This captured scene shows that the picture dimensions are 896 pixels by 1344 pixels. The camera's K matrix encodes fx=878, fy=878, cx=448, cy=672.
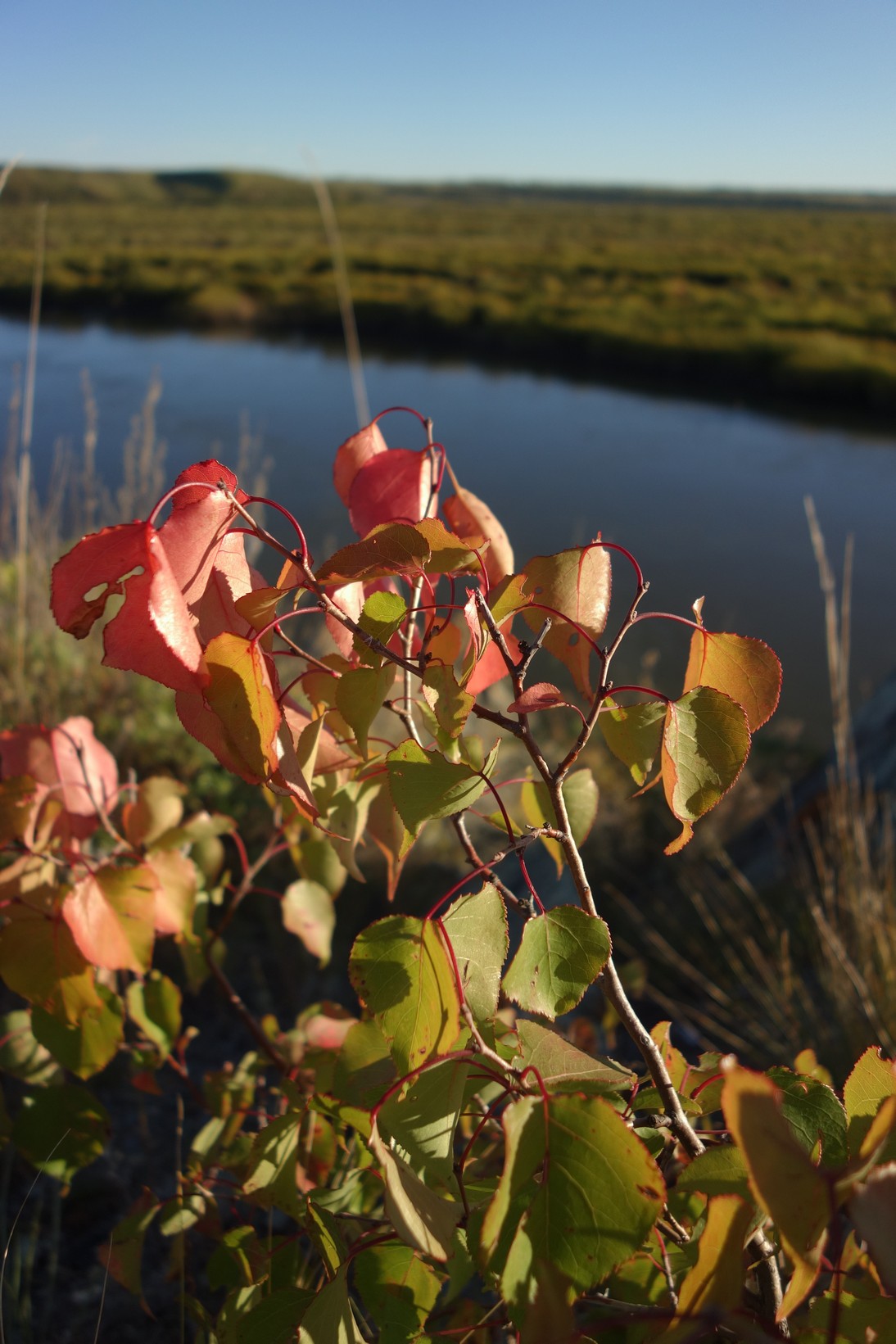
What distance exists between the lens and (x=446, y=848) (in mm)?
1868

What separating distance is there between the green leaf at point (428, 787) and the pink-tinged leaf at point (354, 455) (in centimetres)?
15

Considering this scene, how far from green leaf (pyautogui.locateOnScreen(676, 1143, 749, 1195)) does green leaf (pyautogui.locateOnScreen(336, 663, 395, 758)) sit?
0.19 metres

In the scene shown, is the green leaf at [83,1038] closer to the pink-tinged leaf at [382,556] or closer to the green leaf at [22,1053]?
the green leaf at [22,1053]

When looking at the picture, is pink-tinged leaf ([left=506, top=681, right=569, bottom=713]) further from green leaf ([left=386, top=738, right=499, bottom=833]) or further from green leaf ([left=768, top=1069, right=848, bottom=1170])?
green leaf ([left=768, top=1069, right=848, bottom=1170])

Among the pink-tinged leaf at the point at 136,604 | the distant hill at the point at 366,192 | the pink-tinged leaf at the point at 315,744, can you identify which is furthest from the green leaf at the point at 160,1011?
the distant hill at the point at 366,192

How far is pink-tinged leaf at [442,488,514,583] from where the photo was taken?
1.28ft

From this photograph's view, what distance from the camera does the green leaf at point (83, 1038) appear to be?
19.8 inches

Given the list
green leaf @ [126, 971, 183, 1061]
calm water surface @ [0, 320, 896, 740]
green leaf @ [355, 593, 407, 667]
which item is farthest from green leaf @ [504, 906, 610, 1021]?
calm water surface @ [0, 320, 896, 740]

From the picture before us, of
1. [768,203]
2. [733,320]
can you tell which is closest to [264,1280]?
[733,320]

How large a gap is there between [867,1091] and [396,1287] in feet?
0.69

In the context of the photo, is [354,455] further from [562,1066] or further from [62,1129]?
[62,1129]

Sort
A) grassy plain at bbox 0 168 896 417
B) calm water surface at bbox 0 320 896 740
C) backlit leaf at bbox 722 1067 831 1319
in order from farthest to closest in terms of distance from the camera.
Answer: grassy plain at bbox 0 168 896 417, calm water surface at bbox 0 320 896 740, backlit leaf at bbox 722 1067 831 1319

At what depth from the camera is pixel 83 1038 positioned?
1.66ft

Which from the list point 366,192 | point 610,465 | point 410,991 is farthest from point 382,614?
point 366,192
